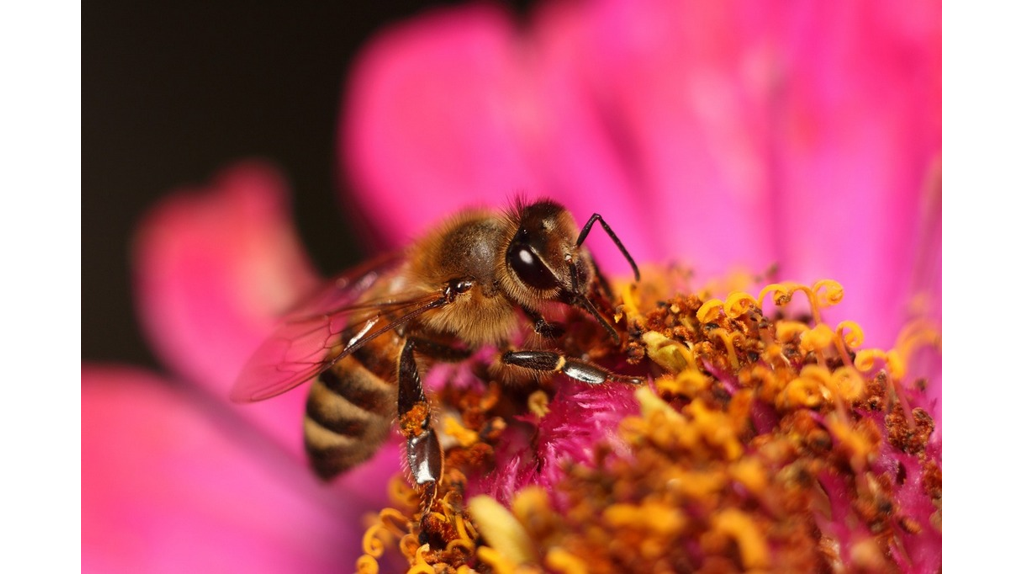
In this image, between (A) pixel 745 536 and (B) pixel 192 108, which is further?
(B) pixel 192 108

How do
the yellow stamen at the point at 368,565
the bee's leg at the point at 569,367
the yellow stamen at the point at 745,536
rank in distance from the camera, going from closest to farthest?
the yellow stamen at the point at 745,536, the bee's leg at the point at 569,367, the yellow stamen at the point at 368,565

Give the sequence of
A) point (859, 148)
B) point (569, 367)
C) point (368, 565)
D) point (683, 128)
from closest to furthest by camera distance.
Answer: point (569, 367)
point (368, 565)
point (859, 148)
point (683, 128)

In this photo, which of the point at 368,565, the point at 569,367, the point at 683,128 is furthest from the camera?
the point at 683,128

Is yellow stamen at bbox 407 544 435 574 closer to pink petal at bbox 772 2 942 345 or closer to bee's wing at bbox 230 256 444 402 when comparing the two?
bee's wing at bbox 230 256 444 402

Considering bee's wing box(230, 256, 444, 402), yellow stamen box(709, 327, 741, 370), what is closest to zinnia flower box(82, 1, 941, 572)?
yellow stamen box(709, 327, 741, 370)

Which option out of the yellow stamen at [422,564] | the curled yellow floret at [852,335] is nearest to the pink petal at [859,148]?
the curled yellow floret at [852,335]

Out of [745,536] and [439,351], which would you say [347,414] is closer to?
[439,351]

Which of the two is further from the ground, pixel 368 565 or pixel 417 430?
pixel 417 430

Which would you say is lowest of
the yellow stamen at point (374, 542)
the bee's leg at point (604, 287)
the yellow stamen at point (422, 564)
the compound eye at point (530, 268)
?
the yellow stamen at point (374, 542)

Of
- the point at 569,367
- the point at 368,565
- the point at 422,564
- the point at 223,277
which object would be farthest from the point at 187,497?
the point at 569,367

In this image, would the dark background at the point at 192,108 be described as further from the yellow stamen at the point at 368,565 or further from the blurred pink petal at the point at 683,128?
the yellow stamen at the point at 368,565
